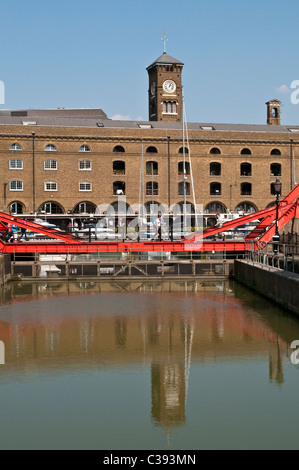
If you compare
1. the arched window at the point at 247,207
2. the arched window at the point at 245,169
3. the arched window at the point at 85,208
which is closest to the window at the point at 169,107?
the arched window at the point at 245,169

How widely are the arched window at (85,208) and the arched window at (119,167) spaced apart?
4.00m

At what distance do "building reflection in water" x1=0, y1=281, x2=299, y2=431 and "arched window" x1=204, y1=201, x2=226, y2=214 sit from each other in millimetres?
40181

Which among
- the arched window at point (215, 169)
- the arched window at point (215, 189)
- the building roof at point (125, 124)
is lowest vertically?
the arched window at point (215, 189)

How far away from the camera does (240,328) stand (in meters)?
18.0

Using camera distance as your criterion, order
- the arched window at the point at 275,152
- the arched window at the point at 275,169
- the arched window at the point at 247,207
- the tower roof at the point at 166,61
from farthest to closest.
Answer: the tower roof at the point at 166,61 → the arched window at the point at 275,169 → the arched window at the point at 275,152 → the arched window at the point at 247,207

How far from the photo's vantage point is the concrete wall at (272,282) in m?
19.1

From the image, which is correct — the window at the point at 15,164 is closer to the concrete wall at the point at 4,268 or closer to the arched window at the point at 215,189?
the arched window at the point at 215,189

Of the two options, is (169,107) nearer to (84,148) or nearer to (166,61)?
(166,61)

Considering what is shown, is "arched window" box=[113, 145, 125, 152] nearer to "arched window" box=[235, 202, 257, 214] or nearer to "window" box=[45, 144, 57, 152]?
"window" box=[45, 144, 57, 152]

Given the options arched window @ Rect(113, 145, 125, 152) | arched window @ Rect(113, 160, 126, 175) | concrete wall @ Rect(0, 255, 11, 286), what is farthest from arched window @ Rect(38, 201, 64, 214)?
concrete wall @ Rect(0, 255, 11, 286)

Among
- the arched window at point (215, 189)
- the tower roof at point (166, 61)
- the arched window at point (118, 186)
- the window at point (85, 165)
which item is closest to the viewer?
the window at point (85, 165)

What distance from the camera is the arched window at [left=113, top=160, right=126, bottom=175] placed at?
63.6 metres
